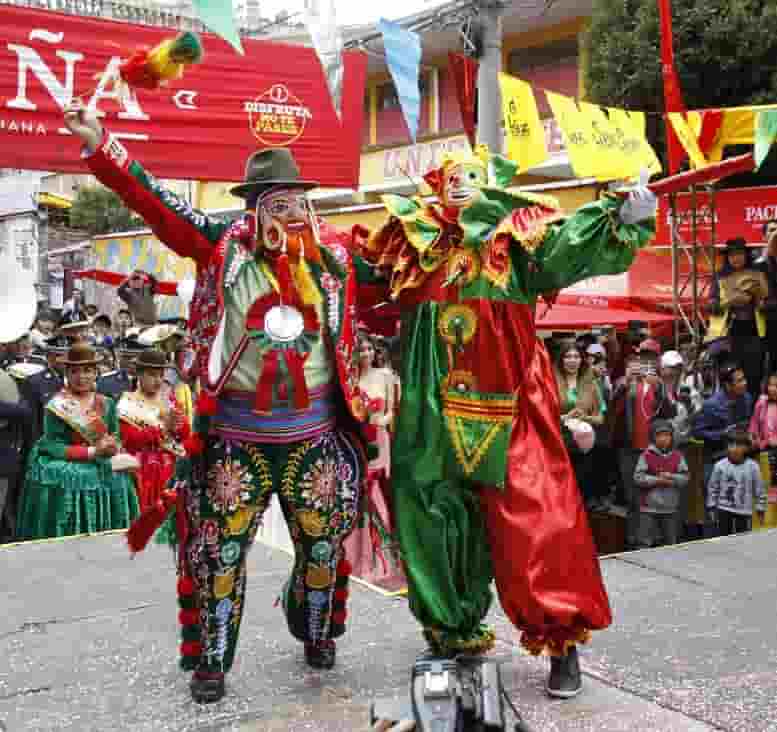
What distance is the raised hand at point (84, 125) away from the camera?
3145 mm

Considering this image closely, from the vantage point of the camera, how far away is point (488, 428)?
343cm

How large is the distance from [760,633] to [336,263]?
7.20 feet

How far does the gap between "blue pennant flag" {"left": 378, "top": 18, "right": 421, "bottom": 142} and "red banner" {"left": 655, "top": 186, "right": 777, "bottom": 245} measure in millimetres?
6688

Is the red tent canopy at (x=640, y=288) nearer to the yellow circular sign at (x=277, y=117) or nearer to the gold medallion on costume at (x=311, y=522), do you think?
the yellow circular sign at (x=277, y=117)

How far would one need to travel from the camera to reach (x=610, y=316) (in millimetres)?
10617

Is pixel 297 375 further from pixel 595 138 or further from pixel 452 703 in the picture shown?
pixel 595 138

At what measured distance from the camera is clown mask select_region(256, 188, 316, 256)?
3.43 meters

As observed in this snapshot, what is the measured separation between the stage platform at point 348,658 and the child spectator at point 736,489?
1.88 metres

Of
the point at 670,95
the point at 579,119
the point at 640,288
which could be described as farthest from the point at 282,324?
the point at 640,288

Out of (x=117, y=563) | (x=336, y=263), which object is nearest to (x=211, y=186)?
(x=117, y=563)

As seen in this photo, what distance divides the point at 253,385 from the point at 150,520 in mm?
593

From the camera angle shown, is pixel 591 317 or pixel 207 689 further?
pixel 591 317

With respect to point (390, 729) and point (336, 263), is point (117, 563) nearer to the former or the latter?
point (336, 263)

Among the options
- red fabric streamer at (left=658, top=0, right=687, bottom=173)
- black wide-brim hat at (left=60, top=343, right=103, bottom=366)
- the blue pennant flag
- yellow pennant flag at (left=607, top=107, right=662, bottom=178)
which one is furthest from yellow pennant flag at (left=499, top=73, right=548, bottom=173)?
black wide-brim hat at (left=60, top=343, right=103, bottom=366)
